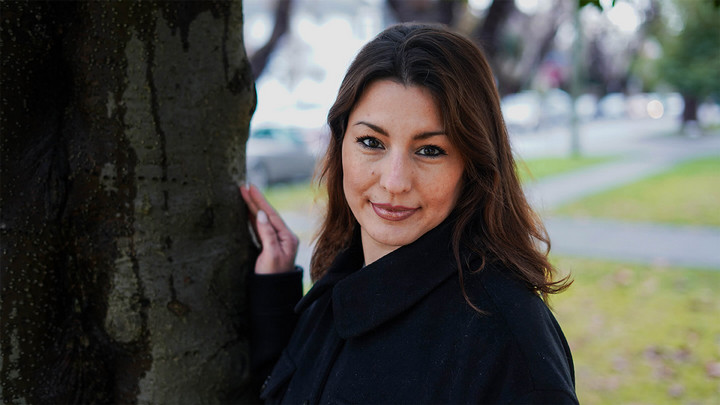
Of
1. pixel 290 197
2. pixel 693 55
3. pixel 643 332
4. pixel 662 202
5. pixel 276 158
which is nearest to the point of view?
pixel 643 332

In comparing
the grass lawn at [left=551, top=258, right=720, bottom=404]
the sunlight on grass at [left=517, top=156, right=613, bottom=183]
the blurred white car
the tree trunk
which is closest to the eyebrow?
the tree trunk

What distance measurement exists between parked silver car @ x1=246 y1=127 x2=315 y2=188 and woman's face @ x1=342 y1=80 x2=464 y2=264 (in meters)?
12.2

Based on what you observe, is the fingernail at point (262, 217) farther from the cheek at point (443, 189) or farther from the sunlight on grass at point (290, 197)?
the sunlight on grass at point (290, 197)

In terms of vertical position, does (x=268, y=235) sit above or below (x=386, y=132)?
below

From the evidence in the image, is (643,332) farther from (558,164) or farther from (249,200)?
(558,164)

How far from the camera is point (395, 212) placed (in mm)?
1774

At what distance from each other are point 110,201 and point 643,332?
4722 mm

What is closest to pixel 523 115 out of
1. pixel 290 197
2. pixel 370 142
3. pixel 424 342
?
pixel 290 197

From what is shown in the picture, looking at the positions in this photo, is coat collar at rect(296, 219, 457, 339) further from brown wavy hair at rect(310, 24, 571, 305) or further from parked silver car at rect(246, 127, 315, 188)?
parked silver car at rect(246, 127, 315, 188)

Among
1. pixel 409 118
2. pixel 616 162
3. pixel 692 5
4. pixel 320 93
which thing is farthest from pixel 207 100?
pixel 320 93

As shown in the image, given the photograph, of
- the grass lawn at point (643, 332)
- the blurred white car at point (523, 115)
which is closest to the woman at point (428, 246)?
the grass lawn at point (643, 332)

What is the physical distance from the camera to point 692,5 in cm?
2167

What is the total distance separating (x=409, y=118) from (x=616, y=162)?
16.4m

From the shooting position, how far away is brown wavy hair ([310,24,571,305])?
1714mm
